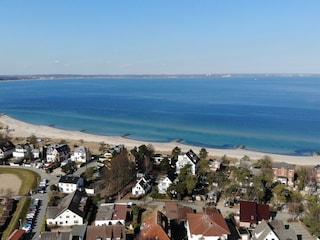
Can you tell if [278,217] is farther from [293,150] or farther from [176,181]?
[293,150]

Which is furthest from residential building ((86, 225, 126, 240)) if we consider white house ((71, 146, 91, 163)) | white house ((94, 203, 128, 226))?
white house ((71, 146, 91, 163))

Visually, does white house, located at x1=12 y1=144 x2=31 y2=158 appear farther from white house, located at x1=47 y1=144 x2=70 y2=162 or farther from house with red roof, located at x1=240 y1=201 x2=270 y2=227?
house with red roof, located at x1=240 y1=201 x2=270 y2=227

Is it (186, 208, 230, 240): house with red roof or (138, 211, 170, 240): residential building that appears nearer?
(138, 211, 170, 240): residential building

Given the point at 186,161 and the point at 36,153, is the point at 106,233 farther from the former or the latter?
the point at 36,153

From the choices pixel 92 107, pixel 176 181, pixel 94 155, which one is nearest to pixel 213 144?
pixel 94 155

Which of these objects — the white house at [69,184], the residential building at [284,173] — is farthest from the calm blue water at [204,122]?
the white house at [69,184]

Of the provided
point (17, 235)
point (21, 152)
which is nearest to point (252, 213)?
point (17, 235)

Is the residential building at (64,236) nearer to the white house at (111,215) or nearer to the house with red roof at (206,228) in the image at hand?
the white house at (111,215)
